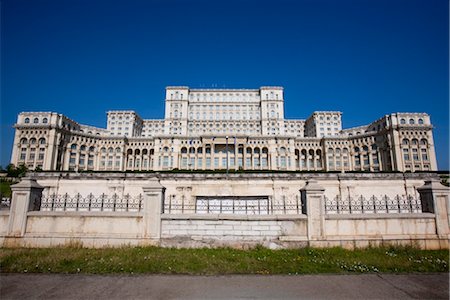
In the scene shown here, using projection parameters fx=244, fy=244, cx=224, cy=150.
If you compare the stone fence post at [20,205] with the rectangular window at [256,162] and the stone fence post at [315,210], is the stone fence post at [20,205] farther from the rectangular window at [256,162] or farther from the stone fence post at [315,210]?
the rectangular window at [256,162]

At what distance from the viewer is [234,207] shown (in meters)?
12.0

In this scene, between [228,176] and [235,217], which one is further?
[228,176]

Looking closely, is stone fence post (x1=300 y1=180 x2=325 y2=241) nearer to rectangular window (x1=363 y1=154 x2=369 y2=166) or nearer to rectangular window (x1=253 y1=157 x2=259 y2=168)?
rectangular window (x1=253 y1=157 x2=259 y2=168)

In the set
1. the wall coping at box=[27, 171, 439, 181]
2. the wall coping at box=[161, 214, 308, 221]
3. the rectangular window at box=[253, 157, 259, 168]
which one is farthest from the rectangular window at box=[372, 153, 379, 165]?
the wall coping at box=[161, 214, 308, 221]

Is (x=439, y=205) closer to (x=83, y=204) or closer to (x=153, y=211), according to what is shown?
(x=153, y=211)

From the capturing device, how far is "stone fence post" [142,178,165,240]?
375 inches

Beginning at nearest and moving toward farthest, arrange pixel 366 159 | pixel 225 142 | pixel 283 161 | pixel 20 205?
1. pixel 20 205
2. pixel 225 142
3. pixel 283 161
4. pixel 366 159

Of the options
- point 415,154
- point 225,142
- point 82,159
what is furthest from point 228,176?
point 82,159

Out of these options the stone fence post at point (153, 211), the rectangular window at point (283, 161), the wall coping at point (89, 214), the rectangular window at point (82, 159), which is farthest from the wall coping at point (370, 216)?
the rectangular window at point (82, 159)

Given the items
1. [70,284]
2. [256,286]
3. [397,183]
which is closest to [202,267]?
[256,286]

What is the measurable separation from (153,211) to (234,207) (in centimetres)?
405

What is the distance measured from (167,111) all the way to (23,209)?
3903 inches

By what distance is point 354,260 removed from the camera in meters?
7.76

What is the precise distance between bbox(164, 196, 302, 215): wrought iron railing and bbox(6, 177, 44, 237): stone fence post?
557cm
